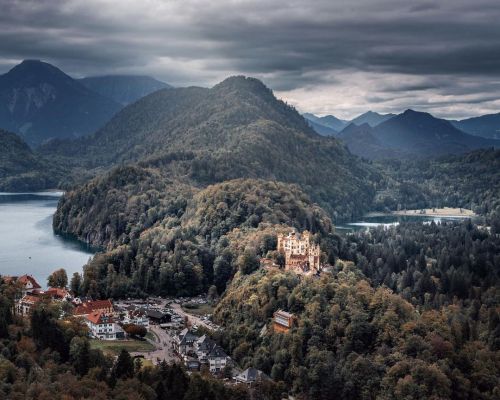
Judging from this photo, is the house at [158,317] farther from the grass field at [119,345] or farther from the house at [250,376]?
the house at [250,376]

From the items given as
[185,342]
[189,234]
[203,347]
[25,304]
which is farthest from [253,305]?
[189,234]

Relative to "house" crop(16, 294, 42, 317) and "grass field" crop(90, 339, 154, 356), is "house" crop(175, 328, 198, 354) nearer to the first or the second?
"grass field" crop(90, 339, 154, 356)

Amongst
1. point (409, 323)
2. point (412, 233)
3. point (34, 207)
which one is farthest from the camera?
point (34, 207)

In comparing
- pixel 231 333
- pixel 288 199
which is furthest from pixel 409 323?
pixel 288 199

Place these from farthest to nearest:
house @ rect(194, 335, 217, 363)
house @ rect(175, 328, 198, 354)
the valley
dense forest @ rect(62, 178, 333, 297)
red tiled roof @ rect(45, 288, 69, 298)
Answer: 1. dense forest @ rect(62, 178, 333, 297)
2. red tiled roof @ rect(45, 288, 69, 298)
3. house @ rect(175, 328, 198, 354)
4. house @ rect(194, 335, 217, 363)
5. the valley

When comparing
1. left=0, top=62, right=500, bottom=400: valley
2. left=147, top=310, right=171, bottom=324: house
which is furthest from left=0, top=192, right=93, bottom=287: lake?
left=147, top=310, right=171, bottom=324: house

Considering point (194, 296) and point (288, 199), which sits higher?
point (288, 199)

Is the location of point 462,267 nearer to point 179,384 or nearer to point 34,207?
point 179,384
